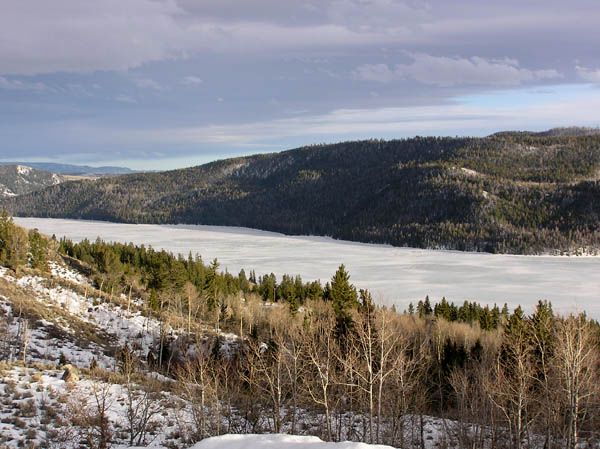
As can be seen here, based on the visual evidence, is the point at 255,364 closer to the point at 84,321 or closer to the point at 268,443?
the point at 84,321

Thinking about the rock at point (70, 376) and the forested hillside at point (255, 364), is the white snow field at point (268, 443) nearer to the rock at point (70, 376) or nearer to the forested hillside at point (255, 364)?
the forested hillside at point (255, 364)

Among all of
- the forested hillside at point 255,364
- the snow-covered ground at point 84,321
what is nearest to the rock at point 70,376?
the forested hillside at point 255,364

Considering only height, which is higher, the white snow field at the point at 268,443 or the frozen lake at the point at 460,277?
the white snow field at the point at 268,443

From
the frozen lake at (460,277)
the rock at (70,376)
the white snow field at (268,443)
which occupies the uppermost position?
the white snow field at (268,443)

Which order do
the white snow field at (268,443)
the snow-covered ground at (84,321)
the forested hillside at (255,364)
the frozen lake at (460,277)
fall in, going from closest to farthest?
the white snow field at (268,443)
the forested hillside at (255,364)
the snow-covered ground at (84,321)
the frozen lake at (460,277)

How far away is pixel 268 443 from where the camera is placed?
12734mm

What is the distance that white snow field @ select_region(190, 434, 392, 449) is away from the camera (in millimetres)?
12177

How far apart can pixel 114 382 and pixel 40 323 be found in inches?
1035

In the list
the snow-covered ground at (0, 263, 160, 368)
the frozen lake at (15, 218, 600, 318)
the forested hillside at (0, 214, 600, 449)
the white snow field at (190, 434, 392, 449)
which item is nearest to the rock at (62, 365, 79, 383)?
the forested hillside at (0, 214, 600, 449)

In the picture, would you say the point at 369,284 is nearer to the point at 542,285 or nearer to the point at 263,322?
the point at 542,285

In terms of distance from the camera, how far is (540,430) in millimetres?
45250

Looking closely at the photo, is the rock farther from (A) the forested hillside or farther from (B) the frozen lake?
(B) the frozen lake

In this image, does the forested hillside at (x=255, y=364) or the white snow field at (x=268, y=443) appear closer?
the white snow field at (x=268, y=443)

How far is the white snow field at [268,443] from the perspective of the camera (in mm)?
12177
